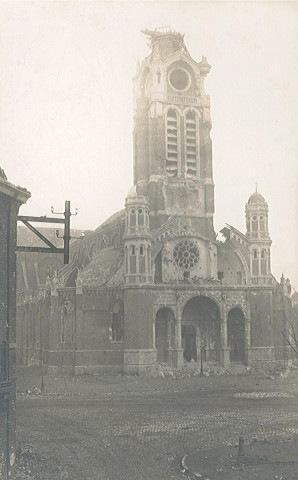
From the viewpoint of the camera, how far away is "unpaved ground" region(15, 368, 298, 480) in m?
17.3

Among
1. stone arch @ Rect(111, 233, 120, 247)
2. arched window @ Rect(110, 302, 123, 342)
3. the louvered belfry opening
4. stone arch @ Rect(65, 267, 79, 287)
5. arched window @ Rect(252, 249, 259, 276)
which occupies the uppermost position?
the louvered belfry opening

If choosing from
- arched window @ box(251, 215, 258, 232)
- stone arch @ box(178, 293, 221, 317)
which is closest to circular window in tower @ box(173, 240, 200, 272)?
stone arch @ box(178, 293, 221, 317)

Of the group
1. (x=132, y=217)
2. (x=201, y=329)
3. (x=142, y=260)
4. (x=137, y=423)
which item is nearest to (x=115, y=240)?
(x=132, y=217)

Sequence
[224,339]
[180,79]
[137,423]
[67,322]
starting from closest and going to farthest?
[137,423], [67,322], [224,339], [180,79]

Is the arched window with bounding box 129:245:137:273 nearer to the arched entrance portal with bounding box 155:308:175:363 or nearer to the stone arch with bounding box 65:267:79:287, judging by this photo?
the arched entrance portal with bounding box 155:308:175:363

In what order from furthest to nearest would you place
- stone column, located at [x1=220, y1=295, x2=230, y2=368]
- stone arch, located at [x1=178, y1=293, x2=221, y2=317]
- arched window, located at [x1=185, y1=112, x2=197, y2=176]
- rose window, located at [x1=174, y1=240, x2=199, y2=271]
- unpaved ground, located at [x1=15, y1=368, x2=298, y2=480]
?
arched window, located at [x1=185, y1=112, x2=197, y2=176] → rose window, located at [x1=174, y1=240, x2=199, y2=271] → stone column, located at [x1=220, y1=295, x2=230, y2=368] → stone arch, located at [x1=178, y1=293, x2=221, y2=317] → unpaved ground, located at [x1=15, y1=368, x2=298, y2=480]

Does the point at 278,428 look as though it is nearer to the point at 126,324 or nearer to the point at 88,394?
the point at 88,394

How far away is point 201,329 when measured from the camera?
53.7 metres

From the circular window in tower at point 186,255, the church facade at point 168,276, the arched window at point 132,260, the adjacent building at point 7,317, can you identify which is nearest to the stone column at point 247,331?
the church facade at point 168,276

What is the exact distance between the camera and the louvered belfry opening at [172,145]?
A: 5700cm

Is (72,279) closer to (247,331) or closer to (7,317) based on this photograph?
(247,331)

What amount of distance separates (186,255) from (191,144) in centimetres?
1153

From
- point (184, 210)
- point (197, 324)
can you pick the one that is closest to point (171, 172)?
point (184, 210)

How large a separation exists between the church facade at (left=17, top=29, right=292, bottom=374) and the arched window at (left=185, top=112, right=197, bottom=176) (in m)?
0.10
